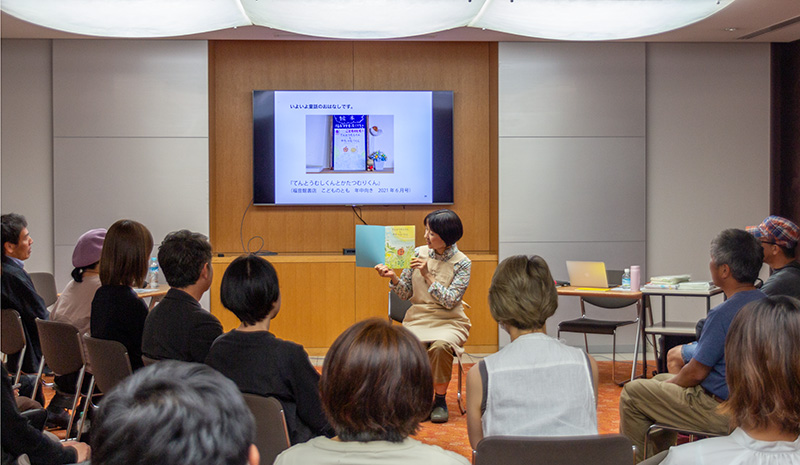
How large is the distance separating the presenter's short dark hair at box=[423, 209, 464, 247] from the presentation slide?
85.6 inches

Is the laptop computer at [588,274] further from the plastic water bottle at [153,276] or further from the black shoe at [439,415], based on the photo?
the plastic water bottle at [153,276]

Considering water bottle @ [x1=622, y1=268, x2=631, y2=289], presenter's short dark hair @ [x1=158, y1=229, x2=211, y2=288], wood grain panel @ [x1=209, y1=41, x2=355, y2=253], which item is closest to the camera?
presenter's short dark hair @ [x1=158, y1=229, x2=211, y2=288]

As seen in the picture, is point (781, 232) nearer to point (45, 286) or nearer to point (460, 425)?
point (460, 425)

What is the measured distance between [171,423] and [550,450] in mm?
1210

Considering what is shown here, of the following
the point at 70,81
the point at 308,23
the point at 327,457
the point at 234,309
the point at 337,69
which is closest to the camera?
the point at 327,457

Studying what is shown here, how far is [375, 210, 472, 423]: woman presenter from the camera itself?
15.2ft

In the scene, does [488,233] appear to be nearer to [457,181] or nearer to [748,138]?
[457,181]

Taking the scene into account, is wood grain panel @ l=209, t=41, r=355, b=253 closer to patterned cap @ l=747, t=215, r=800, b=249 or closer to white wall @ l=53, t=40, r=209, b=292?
white wall @ l=53, t=40, r=209, b=292

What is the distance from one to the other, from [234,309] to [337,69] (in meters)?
4.77

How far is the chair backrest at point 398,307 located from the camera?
17.5 feet

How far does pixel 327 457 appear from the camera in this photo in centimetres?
153

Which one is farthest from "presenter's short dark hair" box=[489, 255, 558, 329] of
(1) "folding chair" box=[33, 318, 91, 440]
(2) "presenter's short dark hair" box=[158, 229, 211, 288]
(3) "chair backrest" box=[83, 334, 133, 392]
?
(1) "folding chair" box=[33, 318, 91, 440]

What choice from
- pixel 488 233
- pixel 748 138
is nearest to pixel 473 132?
pixel 488 233

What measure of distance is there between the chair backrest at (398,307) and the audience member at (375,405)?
3.74 meters
